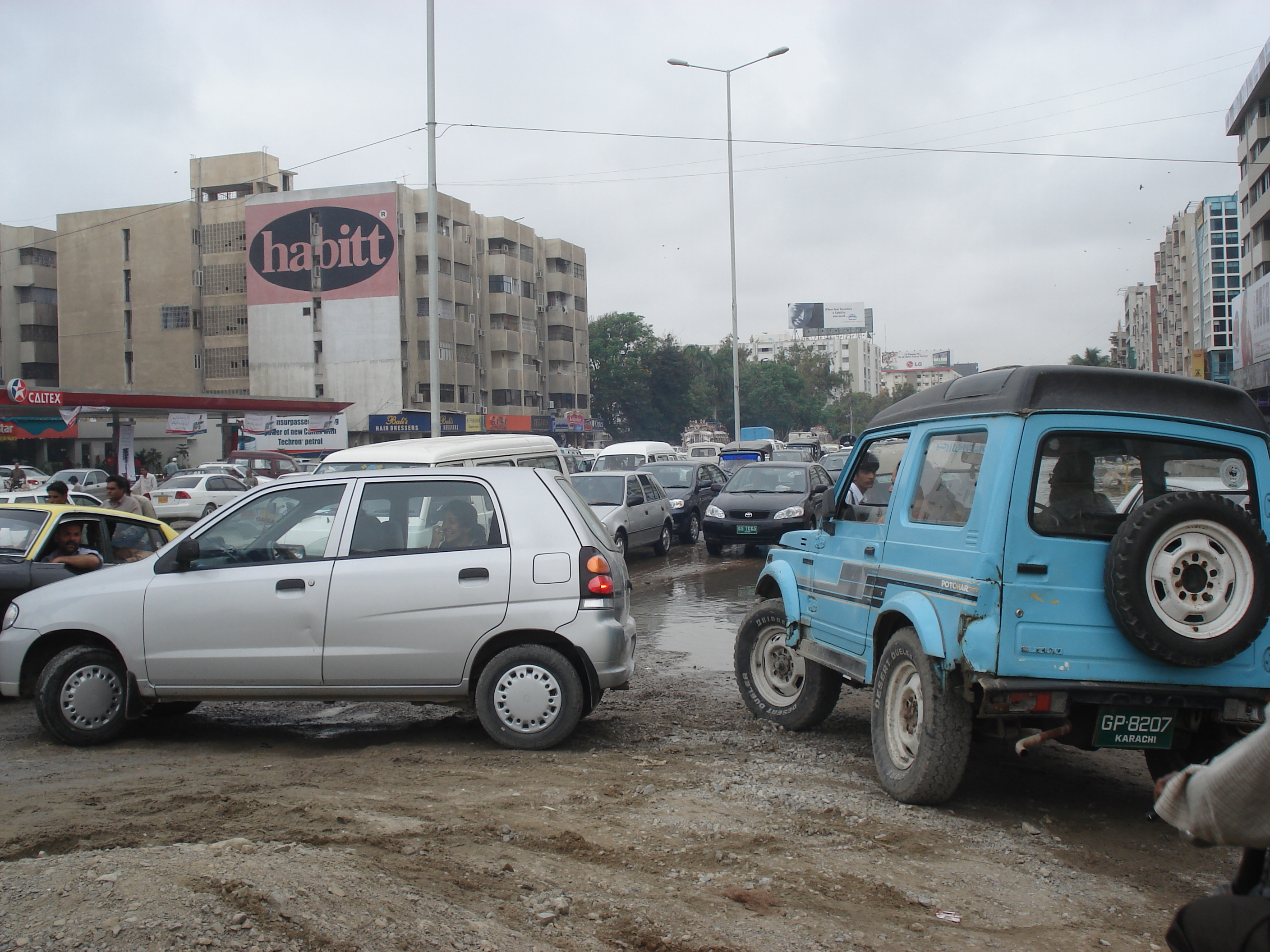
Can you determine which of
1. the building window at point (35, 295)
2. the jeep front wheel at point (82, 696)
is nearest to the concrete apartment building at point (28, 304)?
the building window at point (35, 295)

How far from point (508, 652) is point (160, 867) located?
264 centimetres

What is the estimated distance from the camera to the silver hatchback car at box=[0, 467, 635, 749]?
609 cm

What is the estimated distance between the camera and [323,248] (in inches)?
2382

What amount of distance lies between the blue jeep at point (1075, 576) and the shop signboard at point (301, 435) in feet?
147

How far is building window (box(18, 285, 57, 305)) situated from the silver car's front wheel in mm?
72947

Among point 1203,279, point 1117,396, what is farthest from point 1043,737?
point 1203,279

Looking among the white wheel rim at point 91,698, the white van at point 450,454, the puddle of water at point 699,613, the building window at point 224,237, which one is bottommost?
the puddle of water at point 699,613

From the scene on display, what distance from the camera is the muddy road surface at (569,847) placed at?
3395 mm

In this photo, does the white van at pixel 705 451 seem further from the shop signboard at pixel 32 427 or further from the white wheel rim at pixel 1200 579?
the white wheel rim at pixel 1200 579

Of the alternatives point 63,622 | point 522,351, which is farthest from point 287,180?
point 63,622

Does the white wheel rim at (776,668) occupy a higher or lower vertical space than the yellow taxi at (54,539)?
lower

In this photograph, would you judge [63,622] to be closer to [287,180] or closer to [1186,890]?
[1186,890]

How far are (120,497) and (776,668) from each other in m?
7.91

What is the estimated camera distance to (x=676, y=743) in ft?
21.0
